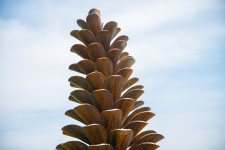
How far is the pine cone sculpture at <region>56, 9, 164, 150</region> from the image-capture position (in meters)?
1.62

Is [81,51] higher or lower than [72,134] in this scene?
higher

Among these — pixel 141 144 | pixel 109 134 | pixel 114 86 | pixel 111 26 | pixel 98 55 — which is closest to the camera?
pixel 109 134

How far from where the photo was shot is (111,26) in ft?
8.46

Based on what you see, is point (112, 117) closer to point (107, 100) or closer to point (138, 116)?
point (107, 100)

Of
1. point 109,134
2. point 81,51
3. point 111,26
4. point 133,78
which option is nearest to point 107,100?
point 109,134

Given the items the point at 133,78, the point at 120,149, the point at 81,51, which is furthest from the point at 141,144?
the point at 81,51

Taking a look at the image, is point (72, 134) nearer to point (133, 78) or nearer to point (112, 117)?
point (112, 117)

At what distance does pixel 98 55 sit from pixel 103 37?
292 mm

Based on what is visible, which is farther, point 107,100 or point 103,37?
point 103,37

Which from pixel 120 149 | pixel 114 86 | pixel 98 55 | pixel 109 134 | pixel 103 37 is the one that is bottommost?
pixel 120 149

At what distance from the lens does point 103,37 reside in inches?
92.4

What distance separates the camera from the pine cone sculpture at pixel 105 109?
1.62 metres

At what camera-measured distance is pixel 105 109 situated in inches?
72.7

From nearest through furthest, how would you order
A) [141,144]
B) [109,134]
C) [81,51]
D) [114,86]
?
[109,134] < [141,144] < [114,86] < [81,51]
